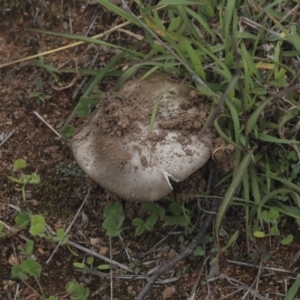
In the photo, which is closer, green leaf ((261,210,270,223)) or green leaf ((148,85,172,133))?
green leaf ((148,85,172,133))

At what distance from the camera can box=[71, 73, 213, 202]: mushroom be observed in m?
2.33

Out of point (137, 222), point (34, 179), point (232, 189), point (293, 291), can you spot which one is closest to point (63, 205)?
point (34, 179)

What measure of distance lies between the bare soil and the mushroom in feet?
0.54

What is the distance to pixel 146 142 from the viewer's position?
2.35 m

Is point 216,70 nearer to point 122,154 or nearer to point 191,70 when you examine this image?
point 191,70

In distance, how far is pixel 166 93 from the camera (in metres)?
2.46

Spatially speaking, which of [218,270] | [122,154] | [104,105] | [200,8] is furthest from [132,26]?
[218,270]

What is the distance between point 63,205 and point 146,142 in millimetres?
696

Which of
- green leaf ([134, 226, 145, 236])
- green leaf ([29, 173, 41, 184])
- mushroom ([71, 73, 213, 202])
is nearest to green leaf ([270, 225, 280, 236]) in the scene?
mushroom ([71, 73, 213, 202])

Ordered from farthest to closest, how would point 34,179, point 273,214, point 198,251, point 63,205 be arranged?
point 63,205 → point 34,179 → point 198,251 → point 273,214

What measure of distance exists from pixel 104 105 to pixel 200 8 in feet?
2.33

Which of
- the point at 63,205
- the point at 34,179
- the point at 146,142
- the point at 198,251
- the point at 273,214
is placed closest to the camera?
the point at 146,142

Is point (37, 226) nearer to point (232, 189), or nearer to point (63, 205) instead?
point (63, 205)

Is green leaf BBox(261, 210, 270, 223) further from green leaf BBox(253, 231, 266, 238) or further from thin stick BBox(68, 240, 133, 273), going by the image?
thin stick BBox(68, 240, 133, 273)
